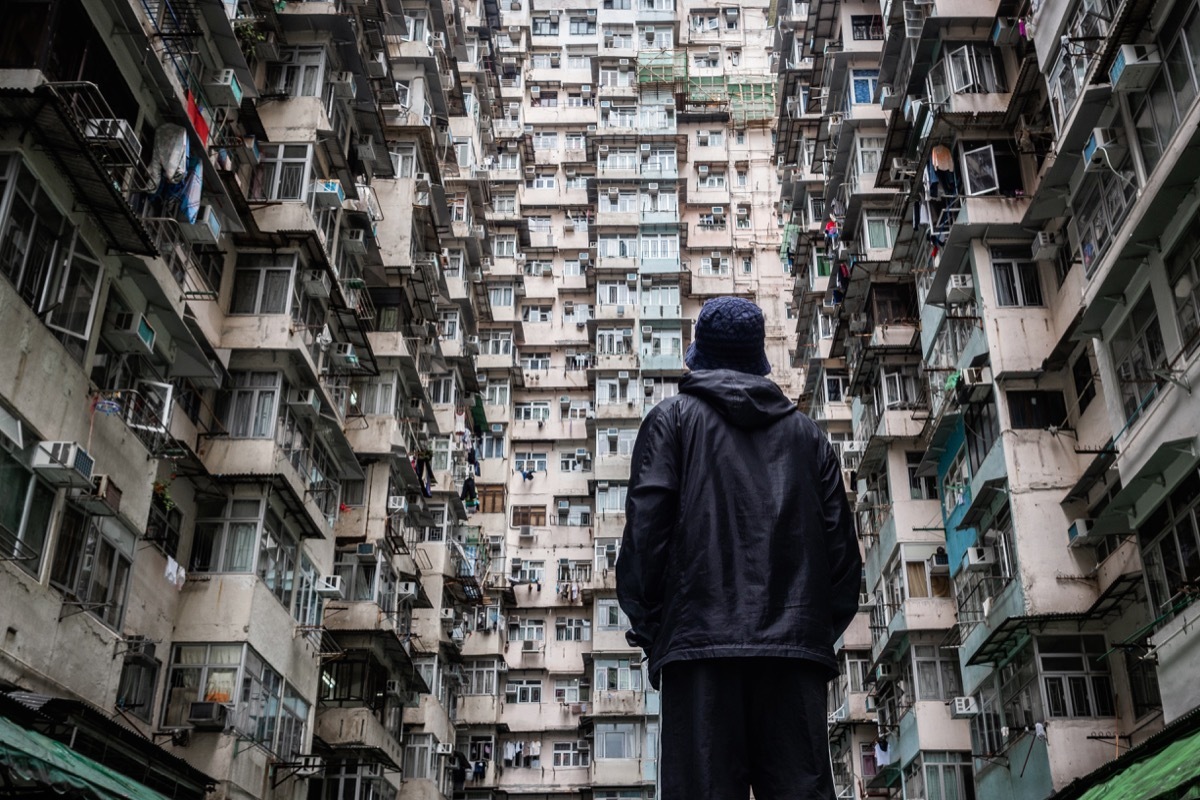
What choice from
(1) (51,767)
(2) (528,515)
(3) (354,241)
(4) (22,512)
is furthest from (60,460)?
(2) (528,515)

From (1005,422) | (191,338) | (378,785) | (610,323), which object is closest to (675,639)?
(191,338)

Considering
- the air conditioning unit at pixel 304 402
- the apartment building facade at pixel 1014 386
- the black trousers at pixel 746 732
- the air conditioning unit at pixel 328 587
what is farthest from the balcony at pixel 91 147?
the apartment building facade at pixel 1014 386

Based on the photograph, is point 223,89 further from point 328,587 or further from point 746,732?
point 746,732

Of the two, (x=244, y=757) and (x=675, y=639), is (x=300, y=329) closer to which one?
(x=244, y=757)

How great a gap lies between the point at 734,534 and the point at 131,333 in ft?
53.1

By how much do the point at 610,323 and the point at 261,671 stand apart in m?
34.5

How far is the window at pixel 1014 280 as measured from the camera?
27406 millimetres

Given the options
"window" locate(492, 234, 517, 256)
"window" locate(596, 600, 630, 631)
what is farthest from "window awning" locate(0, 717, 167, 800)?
"window" locate(492, 234, 517, 256)

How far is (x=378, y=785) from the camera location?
32.3m

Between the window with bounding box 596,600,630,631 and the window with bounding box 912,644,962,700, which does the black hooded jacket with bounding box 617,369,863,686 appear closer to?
the window with bounding box 912,644,962,700

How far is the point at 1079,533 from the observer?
2436 centimetres

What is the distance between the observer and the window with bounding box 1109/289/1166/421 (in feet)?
62.6

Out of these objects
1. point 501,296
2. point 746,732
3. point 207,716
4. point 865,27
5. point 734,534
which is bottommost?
point 746,732

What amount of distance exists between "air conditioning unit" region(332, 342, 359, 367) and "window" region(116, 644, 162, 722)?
951 centimetres
